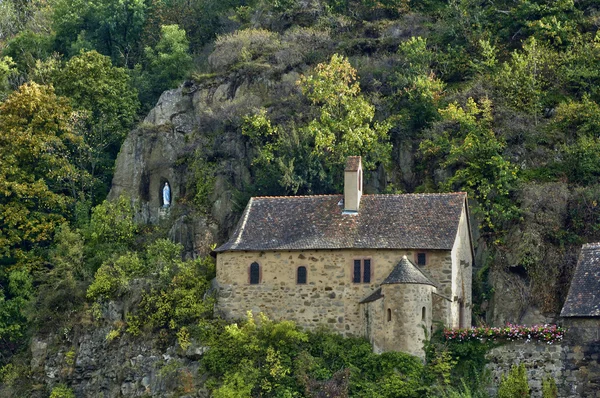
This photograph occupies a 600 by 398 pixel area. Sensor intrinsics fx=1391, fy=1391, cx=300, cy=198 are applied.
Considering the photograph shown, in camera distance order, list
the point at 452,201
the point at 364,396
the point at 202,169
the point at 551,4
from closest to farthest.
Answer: the point at 364,396 < the point at 452,201 < the point at 202,169 < the point at 551,4

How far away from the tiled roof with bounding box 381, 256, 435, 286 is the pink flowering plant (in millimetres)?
2538

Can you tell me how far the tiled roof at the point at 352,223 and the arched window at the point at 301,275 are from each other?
1051 mm

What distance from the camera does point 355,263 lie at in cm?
6444

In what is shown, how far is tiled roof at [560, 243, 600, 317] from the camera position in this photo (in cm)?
5678

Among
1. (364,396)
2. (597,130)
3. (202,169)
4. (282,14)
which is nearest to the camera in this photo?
(364,396)

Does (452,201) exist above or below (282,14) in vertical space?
below

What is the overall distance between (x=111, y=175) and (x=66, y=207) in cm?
475

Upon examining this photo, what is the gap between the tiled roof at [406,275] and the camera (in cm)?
6181

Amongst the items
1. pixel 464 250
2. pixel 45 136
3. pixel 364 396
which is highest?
pixel 45 136

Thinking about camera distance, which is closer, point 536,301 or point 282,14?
point 536,301

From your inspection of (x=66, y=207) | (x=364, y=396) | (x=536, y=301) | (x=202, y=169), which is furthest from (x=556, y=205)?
(x=66, y=207)

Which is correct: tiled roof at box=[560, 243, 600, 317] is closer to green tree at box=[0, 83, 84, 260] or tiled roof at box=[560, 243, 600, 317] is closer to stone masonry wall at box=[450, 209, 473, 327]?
stone masonry wall at box=[450, 209, 473, 327]

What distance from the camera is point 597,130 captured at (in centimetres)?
7331

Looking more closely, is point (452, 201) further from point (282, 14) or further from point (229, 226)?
point (282, 14)
